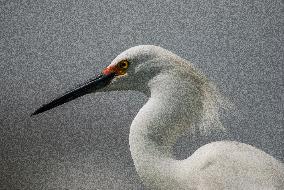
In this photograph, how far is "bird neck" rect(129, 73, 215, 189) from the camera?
3.76ft

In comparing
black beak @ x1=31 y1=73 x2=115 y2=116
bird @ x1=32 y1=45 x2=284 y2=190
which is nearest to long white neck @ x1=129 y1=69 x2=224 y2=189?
bird @ x1=32 y1=45 x2=284 y2=190

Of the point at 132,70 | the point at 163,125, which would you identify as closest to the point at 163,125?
the point at 163,125

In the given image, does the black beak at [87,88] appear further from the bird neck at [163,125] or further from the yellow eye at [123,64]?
the bird neck at [163,125]

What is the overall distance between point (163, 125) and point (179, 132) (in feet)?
0.18

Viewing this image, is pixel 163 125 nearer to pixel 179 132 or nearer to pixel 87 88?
pixel 179 132

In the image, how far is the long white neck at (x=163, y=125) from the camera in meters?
1.14

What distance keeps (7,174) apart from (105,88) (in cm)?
157

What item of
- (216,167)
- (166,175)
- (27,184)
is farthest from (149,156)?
(27,184)

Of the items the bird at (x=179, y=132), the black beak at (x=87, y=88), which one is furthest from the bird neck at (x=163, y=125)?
the black beak at (x=87, y=88)

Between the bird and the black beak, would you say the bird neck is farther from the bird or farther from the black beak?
the black beak

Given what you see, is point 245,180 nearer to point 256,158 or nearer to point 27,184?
point 256,158

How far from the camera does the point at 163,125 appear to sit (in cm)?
115

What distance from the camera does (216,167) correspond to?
116cm

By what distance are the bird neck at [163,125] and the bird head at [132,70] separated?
38mm
